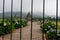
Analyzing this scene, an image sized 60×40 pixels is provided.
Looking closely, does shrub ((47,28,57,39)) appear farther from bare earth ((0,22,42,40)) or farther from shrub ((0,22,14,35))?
shrub ((0,22,14,35))

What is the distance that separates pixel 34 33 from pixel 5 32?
0.47 meters

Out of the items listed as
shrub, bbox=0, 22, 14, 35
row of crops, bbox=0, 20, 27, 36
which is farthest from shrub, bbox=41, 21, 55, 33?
shrub, bbox=0, 22, 14, 35

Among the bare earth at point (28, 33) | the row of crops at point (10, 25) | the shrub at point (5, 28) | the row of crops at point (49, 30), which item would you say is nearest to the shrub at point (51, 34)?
the row of crops at point (49, 30)

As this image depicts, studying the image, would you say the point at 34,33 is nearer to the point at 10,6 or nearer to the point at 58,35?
the point at 58,35

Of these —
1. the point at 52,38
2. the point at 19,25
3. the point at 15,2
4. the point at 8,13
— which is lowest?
the point at 52,38

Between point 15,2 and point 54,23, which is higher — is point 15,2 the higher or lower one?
the higher one

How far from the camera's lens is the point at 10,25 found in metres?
2.72

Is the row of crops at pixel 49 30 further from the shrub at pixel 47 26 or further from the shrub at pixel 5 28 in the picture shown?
the shrub at pixel 5 28

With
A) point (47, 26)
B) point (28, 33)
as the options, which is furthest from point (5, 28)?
point (47, 26)

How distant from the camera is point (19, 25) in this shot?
2.70m

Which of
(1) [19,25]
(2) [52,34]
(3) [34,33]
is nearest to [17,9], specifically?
(1) [19,25]

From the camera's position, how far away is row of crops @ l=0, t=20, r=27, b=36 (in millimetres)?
2680

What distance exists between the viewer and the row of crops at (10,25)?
268cm

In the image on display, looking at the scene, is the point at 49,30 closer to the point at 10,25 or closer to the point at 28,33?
the point at 28,33
